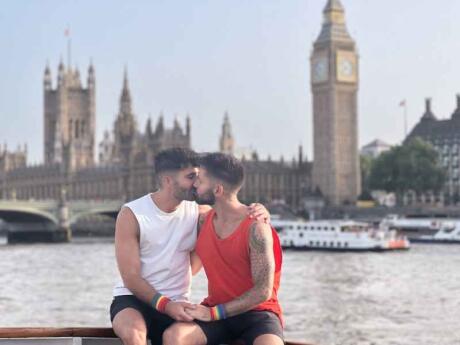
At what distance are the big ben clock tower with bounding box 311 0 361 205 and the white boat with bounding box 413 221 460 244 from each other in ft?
70.4

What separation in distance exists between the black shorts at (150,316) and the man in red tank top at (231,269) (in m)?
0.21

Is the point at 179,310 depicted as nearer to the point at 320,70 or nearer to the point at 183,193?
the point at 183,193

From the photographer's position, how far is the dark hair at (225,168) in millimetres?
4527

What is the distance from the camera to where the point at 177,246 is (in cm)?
471

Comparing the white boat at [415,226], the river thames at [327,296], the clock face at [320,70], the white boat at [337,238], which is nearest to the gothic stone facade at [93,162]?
the clock face at [320,70]

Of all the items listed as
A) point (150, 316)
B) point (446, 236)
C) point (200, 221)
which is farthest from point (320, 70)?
point (150, 316)

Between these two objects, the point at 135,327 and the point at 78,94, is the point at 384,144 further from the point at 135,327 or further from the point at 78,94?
the point at 135,327

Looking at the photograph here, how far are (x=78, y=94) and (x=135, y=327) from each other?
103771 mm

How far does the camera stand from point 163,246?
4703 millimetres

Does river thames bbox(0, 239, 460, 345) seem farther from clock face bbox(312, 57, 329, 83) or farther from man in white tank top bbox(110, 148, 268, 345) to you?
clock face bbox(312, 57, 329, 83)

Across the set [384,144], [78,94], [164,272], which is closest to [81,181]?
[78,94]

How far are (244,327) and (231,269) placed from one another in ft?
0.85

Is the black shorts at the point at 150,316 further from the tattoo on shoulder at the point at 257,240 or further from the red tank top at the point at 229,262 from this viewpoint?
the tattoo on shoulder at the point at 257,240

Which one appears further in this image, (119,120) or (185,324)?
(119,120)
